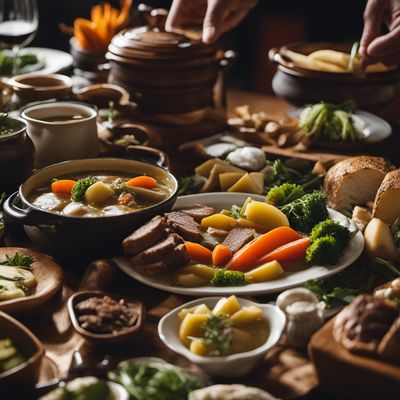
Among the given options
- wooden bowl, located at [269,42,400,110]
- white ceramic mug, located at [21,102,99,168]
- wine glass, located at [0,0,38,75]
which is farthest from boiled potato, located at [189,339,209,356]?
wine glass, located at [0,0,38,75]

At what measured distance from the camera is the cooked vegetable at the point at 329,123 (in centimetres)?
315

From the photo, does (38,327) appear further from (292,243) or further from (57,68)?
(57,68)

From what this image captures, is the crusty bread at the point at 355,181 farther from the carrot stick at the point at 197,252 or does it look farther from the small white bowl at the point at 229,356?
the small white bowl at the point at 229,356

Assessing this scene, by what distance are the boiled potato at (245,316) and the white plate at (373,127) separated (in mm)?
1458

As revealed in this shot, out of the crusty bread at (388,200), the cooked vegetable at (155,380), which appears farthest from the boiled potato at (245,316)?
the crusty bread at (388,200)

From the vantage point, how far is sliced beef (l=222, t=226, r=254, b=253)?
229 centimetres

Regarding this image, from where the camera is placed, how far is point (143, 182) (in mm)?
2465

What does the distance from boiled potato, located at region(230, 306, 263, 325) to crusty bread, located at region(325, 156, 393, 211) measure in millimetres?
894

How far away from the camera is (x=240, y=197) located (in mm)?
2668

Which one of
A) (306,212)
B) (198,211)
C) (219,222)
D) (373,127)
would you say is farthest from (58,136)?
(373,127)

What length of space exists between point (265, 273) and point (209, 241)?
25cm

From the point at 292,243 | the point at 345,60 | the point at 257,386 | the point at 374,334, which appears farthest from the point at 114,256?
the point at 345,60

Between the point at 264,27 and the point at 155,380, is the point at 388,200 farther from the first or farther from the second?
the point at 264,27

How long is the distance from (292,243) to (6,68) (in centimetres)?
238
